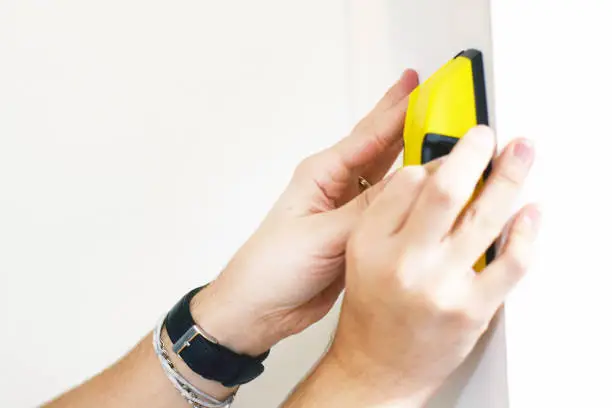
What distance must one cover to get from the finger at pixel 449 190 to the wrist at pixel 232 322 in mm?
279

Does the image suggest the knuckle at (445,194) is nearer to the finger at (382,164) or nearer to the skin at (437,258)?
the skin at (437,258)

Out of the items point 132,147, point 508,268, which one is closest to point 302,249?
point 508,268

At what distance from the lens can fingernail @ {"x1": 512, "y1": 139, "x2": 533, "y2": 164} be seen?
40 centimetres

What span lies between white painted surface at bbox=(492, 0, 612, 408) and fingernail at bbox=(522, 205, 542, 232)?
2 cm

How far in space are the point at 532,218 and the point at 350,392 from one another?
196 millimetres

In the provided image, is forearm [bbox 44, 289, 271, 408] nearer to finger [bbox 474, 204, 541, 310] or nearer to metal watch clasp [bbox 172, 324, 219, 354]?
metal watch clasp [bbox 172, 324, 219, 354]

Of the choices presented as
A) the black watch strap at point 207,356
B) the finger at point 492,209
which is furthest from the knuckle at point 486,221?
the black watch strap at point 207,356

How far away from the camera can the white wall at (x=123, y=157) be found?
2.98 feet

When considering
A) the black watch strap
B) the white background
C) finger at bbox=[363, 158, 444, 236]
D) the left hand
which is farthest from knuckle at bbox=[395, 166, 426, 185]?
the white background

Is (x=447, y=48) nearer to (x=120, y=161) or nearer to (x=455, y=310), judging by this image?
(x=455, y=310)

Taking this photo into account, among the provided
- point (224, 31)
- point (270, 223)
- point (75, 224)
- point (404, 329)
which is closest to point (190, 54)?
point (224, 31)

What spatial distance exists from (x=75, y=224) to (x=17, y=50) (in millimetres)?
291

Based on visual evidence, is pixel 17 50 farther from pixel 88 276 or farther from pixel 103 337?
pixel 103 337

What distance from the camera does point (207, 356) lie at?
63 cm
